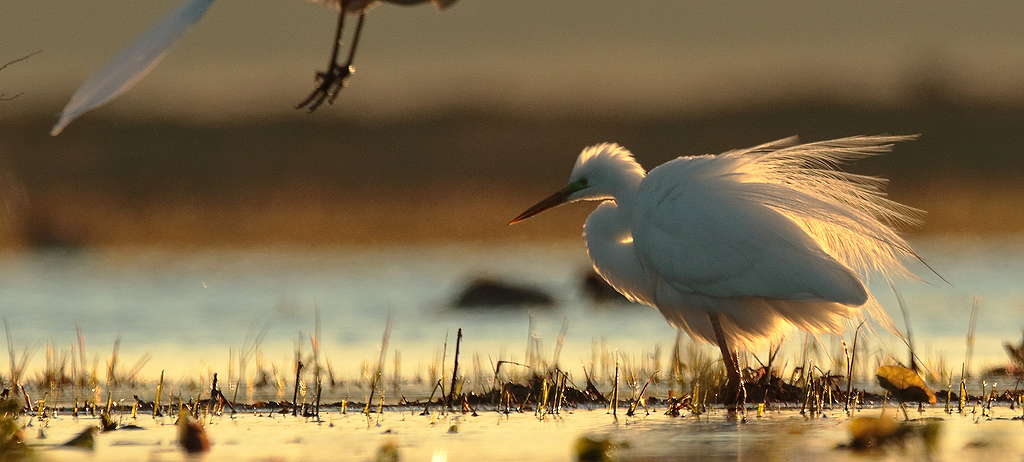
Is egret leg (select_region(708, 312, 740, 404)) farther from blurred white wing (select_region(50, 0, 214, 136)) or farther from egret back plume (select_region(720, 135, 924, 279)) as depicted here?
blurred white wing (select_region(50, 0, 214, 136))

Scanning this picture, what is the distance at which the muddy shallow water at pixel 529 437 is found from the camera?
20.5 ft

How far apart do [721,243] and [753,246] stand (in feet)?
0.53

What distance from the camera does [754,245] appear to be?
8.27 metres

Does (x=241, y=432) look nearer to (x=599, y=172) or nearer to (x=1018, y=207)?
(x=599, y=172)

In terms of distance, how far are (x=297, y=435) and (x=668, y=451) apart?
5.06ft

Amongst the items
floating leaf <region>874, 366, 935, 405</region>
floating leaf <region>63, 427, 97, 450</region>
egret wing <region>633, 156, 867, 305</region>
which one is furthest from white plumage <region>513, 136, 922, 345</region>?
floating leaf <region>63, 427, 97, 450</region>

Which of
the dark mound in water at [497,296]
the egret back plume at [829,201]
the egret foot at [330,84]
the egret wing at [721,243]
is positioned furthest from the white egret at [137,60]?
the dark mound in water at [497,296]

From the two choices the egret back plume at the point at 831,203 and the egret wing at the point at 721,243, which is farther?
the egret back plume at the point at 831,203

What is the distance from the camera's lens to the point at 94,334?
1155cm

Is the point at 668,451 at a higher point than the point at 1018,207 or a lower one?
lower

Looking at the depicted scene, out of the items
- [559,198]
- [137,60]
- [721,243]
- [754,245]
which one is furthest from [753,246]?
[137,60]

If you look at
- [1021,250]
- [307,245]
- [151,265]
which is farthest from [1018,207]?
[151,265]

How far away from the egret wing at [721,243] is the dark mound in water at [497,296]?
3976 millimetres

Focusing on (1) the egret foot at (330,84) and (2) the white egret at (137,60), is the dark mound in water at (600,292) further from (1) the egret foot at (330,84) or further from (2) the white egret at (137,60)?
(2) the white egret at (137,60)
